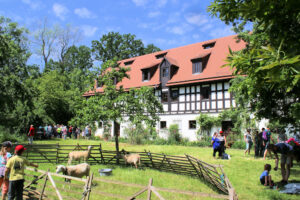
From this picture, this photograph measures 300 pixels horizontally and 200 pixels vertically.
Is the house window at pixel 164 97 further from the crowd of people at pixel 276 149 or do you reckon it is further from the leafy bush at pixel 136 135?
the crowd of people at pixel 276 149

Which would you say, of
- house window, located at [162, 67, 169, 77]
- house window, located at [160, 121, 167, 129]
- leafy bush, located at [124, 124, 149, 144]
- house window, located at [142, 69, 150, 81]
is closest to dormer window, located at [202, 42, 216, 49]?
house window, located at [162, 67, 169, 77]

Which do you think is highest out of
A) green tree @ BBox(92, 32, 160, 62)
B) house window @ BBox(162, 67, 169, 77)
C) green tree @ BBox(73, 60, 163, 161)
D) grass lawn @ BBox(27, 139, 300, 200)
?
green tree @ BBox(92, 32, 160, 62)

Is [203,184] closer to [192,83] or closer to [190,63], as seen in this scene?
[192,83]

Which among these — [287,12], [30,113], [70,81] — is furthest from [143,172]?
[70,81]

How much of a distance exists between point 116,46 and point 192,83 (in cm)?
2814

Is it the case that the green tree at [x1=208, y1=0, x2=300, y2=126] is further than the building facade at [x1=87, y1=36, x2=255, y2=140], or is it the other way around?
the building facade at [x1=87, y1=36, x2=255, y2=140]

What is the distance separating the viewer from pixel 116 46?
49031 mm

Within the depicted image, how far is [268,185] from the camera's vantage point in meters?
8.90

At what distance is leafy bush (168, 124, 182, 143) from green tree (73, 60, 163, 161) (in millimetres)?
11956

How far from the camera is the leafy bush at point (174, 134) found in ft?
81.3

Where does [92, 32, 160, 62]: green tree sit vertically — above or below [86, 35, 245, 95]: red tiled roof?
above

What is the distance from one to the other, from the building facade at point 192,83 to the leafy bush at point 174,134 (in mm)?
623

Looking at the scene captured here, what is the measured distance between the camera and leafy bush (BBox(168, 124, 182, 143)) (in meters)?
24.8

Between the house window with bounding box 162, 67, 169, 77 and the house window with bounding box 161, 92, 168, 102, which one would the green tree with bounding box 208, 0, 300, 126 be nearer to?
the house window with bounding box 161, 92, 168, 102
